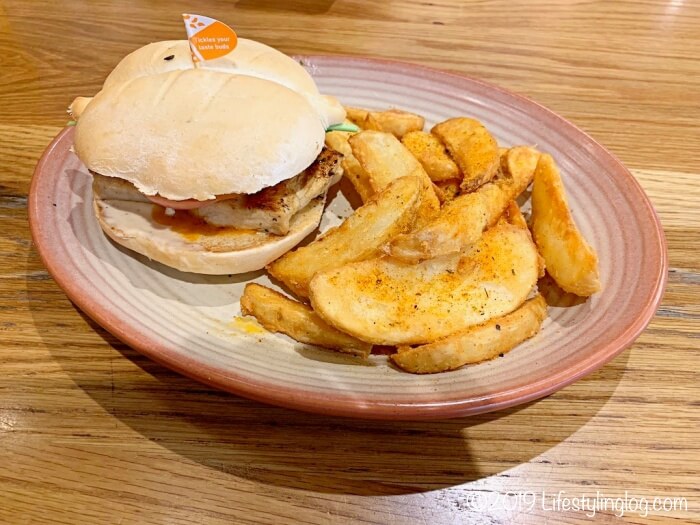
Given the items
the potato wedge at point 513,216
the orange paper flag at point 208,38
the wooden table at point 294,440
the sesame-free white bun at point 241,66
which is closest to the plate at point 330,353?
the wooden table at point 294,440

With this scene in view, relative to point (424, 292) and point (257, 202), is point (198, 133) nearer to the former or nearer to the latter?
point (257, 202)

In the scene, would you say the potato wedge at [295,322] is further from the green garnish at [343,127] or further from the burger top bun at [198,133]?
the green garnish at [343,127]

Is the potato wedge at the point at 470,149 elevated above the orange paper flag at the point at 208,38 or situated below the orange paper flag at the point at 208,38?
below

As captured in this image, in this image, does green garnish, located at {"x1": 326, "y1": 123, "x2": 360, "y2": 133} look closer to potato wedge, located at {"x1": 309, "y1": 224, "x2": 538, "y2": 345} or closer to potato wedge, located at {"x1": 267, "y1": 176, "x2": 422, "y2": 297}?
potato wedge, located at {"x1": 267, "y1": 176, "x2": 422, "y2": 297}

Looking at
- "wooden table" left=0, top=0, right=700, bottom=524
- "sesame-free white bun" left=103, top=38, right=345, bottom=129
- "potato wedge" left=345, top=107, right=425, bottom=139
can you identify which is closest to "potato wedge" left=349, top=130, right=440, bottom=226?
"sesame-free white bun" left=103, top=38, right=345, bottom=129

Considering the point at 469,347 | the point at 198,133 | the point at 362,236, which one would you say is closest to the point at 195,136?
the point at 198,133

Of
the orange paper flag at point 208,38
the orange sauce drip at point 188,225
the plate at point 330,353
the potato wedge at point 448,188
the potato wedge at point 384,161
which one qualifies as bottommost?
the plate at point 330,353
